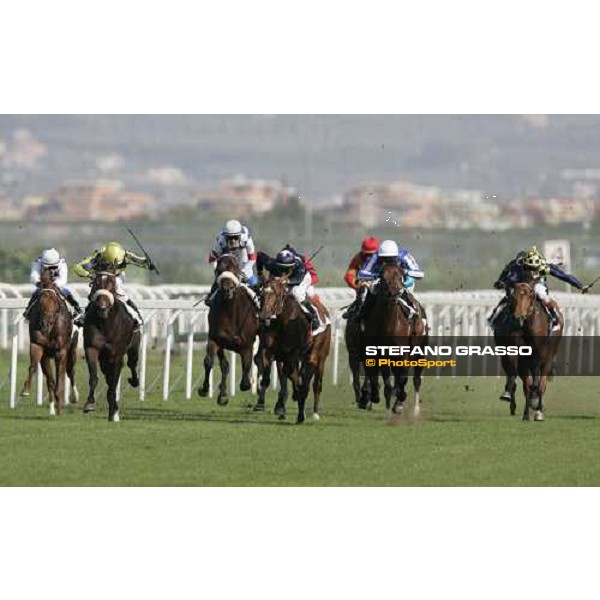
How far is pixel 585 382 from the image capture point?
24.6 meters

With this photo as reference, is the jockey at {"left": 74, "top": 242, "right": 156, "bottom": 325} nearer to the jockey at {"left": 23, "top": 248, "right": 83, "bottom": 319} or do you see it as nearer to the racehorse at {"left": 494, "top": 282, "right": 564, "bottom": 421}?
the jockey at {"left": 23, "top": 248, "right": 83, "bottom": 319}

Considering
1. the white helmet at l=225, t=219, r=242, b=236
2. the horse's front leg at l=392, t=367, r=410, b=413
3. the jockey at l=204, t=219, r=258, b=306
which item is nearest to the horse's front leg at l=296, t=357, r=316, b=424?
the horse's front leg at l=392, t=367, r=410, b=413

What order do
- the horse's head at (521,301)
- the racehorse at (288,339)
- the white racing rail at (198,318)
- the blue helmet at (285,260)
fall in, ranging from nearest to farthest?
the racehorse at (288,339)
the blue helmet at (285,260)
the horse's head at (521,301)
the white racing rail at (198,318)

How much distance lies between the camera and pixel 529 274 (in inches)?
747

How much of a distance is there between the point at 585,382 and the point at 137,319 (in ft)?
24.4

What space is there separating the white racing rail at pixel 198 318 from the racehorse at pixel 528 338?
8.65 ft

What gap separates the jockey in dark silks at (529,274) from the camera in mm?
18906

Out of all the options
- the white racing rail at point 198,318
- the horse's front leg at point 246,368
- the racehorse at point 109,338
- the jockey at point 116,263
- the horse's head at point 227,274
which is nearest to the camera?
the jockey at point 116,263

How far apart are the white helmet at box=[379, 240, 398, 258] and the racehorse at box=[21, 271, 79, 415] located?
326 cm

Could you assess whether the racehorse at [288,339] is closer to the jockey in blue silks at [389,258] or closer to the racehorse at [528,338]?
the jockey in blue silks at [389,258]

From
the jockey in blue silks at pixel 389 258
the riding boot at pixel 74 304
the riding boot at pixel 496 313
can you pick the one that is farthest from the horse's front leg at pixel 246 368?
the riding boot at pixel 496 313

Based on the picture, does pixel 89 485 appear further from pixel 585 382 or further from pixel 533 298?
pixel 585 382

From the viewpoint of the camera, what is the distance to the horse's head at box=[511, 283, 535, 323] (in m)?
18.7

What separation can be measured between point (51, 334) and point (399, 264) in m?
3.52
